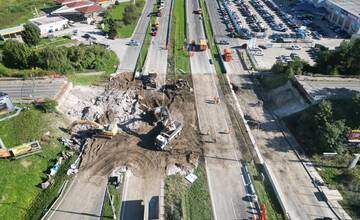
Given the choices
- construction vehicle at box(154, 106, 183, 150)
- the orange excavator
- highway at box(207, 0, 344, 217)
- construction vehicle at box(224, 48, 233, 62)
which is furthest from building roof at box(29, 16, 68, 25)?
the orange excavator

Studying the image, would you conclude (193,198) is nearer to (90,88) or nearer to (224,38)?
(90,88)

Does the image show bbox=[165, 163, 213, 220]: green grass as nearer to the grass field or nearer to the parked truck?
the parked truck

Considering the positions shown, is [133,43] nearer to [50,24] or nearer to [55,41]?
[55,41]

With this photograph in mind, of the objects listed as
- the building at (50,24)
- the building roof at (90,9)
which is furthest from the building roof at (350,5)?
the building at (50,24)

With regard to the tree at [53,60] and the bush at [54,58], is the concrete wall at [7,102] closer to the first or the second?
the bush at [54,58]

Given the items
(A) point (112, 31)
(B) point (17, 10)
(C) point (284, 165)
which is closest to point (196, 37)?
(A) point (112, 31)

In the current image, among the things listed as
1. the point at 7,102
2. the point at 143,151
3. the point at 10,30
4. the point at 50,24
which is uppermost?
the point at 50,24

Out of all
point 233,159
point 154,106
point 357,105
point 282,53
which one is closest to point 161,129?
point 154,106
